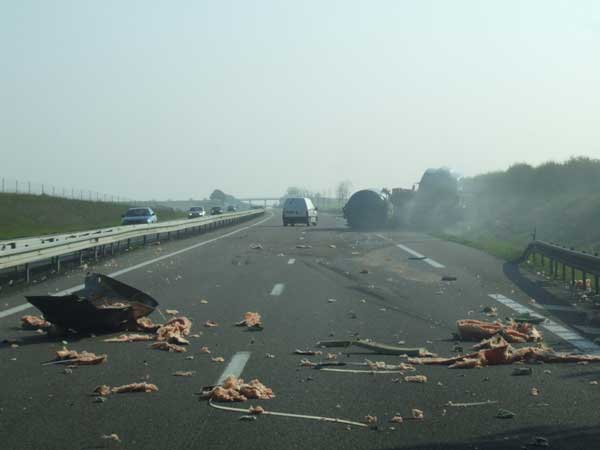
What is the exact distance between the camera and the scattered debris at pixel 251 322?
12.7 meters

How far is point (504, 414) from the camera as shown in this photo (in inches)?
297

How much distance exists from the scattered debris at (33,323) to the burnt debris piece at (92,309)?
1.99 feet

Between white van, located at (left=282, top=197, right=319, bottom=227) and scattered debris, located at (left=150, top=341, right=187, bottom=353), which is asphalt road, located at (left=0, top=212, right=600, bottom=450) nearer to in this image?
scattered debris, located at (left=150, top=341, right=187, bottom=353)

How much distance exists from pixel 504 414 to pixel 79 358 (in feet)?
15.5

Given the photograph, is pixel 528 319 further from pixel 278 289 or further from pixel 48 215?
pixel 48 215

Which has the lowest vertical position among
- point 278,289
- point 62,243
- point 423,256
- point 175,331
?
point 423,256

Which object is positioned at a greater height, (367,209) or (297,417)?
(297,417)

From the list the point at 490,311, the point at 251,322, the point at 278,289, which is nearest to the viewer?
the point at 251,322

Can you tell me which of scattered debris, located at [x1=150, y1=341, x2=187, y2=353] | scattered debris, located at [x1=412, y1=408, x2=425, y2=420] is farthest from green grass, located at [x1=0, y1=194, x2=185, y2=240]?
scattered debris, located at [x1=412, y1=408, x2=425, y2=420]

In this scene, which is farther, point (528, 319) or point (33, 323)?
point (528, 319)

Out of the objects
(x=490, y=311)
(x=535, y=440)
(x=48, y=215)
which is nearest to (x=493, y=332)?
(x=490, y=311)

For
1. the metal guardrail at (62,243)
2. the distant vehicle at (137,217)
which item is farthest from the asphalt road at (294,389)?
the distant vehicle at (137,217)

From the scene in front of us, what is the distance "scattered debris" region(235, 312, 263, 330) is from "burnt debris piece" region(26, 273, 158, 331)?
4.10ft

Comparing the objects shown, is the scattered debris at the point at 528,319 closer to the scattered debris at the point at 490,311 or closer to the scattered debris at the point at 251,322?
the scattered debris at the point at 490,311
